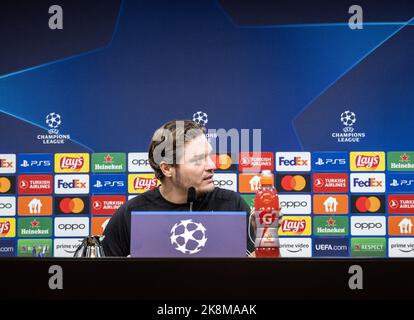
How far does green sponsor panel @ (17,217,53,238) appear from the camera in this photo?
371 centimetres

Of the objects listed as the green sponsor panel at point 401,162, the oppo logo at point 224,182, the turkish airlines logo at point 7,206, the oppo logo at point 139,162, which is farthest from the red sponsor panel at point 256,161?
the turkish airlines logo at point 7,206

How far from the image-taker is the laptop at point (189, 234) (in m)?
1.33

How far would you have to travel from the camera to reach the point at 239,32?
371cm

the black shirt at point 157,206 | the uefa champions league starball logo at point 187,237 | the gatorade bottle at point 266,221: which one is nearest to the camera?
the uefa champions league starball logo at point 187,237

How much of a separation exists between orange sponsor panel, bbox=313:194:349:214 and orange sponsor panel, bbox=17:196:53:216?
170 centimetres

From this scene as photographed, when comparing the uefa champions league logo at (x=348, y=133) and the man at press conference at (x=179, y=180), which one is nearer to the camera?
the man at press conference at (x=179, y=180)

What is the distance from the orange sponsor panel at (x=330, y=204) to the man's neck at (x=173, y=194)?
1.52 meters

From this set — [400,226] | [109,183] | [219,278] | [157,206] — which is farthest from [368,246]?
[219,278]

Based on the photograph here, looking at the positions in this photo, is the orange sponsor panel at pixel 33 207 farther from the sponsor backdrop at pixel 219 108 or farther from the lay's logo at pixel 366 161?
the lay's logo at pixel 366 161

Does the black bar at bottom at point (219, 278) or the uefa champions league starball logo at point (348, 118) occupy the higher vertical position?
the uefa champions league starball logo at point (348, 118)

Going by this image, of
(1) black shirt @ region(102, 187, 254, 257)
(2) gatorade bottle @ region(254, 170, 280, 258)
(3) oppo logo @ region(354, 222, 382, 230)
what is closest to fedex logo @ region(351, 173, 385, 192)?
(3) oppo logo @ region(354, 222, 382, 230)

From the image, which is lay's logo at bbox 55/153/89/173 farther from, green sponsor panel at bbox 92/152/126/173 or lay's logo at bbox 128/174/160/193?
lay's logo at bbox 128/174/160/193

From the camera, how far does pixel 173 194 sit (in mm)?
2393
